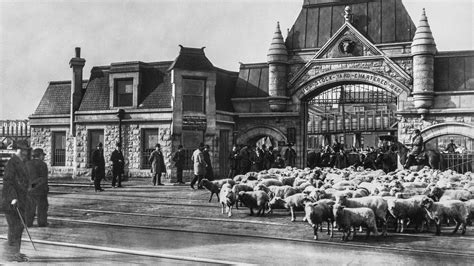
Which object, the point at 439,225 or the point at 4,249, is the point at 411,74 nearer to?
the point at 439,225

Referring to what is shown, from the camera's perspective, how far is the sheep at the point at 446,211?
11.5m

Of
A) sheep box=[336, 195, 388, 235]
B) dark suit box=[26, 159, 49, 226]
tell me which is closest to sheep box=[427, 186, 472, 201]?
sheep box=[336, 195, 388, 235]

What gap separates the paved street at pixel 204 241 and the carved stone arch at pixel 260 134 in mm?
14864

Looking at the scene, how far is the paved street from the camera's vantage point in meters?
9.34

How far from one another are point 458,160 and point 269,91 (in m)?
10.8

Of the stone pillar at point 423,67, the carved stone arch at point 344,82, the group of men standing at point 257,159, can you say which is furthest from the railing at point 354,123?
the stone pillar at point 423,67

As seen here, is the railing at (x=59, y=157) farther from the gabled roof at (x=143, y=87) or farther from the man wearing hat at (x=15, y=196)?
the man wearing hat at (x=15, y=196)

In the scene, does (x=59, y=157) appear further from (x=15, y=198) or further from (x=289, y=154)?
(x=15, y=198)

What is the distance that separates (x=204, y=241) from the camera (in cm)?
1104

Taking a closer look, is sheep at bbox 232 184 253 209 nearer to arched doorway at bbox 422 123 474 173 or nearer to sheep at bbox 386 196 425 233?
sheep at bbox 386 196 425 233

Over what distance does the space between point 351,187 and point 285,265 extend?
6.53 m

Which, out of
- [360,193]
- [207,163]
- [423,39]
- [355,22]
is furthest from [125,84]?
[360,193]

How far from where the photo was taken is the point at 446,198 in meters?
12.8

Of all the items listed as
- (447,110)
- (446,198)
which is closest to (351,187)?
(446,198)
